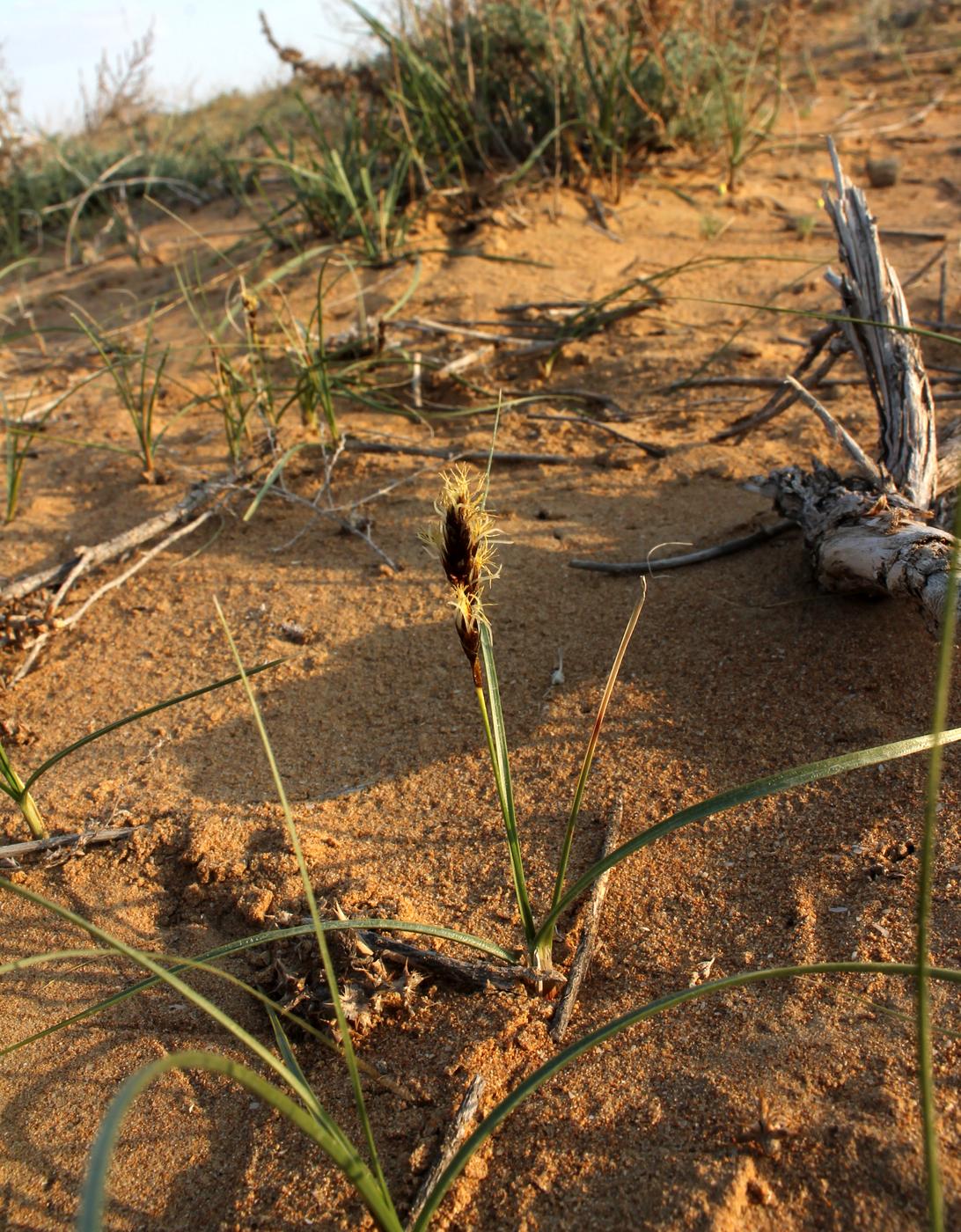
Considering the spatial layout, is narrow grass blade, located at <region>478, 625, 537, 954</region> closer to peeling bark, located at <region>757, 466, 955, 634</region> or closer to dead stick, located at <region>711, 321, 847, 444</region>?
peeling bark, located at <region>757, 466, 955, 634</region>

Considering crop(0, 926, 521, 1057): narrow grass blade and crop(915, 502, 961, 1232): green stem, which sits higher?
crop(915, 502, 961, 1232): green stem

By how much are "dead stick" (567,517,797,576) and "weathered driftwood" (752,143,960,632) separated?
0.14 metres

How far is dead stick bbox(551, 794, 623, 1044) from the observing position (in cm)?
136

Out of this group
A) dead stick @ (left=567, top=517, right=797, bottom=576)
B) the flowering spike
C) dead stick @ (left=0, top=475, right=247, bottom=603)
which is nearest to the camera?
the flowering spike

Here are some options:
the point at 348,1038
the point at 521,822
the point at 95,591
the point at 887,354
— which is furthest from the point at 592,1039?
the point at 95,591

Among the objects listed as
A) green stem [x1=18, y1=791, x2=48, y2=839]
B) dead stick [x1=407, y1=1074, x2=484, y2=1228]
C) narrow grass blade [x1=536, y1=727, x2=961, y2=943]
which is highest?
narrow grass blade [x1=536, y1=727, x2=961, y2=943]

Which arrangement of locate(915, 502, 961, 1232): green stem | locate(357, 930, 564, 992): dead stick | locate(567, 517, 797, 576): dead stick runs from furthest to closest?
locate(567, 517, 797, 576): dead stick
locate(357, 930, 564, 992): dead stick
locate(915, 502, 961, 1232): green stem

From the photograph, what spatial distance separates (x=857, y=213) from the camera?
2176mm

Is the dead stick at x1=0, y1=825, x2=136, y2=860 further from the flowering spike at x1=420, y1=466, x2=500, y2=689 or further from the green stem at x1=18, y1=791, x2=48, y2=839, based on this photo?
the flowering spike at x1=420, y1=466, x2=500, y2=689

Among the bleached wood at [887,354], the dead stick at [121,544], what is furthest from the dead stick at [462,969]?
the dead stick at [121,544]

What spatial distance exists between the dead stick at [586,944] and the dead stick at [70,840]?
0.80 meters

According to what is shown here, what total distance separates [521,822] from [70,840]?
2.53ft

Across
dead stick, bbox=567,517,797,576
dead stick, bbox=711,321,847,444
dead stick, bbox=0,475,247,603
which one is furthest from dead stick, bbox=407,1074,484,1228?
dead stick, bbox=711,321,847,444

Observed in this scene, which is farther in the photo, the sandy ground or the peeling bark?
the peeling bark
